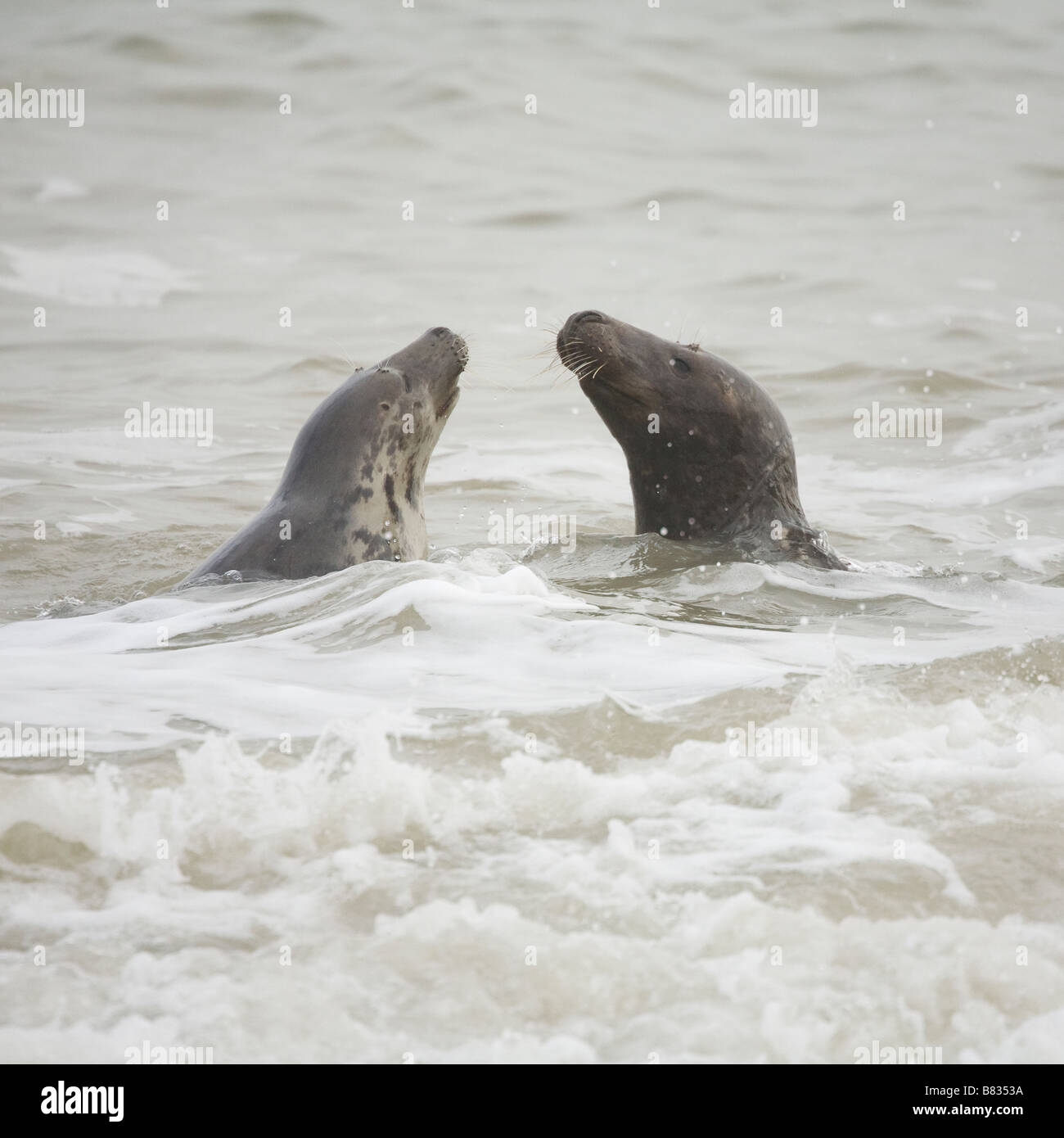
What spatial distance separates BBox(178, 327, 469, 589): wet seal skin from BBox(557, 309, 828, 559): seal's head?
2.17 feet

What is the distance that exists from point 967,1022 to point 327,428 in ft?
12.4

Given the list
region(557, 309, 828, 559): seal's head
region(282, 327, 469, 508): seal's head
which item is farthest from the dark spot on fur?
region(557, 309, 828, 559): seal's head

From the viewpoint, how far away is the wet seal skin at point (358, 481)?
5285mm

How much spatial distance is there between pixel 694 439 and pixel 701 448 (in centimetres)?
5

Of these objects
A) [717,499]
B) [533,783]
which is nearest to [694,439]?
[717,499]

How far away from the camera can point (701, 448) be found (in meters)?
5.92

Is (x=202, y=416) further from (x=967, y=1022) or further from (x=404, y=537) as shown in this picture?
(x=967, y=1022)

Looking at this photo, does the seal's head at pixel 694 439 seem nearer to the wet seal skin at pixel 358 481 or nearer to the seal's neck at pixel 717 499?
the seal's neck at pixel 717 499

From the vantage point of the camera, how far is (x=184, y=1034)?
86.9 inches

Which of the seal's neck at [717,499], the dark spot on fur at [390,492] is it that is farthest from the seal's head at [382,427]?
the seal's neck at [717,499]

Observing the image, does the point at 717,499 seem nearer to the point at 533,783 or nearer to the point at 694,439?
the point at 694,439

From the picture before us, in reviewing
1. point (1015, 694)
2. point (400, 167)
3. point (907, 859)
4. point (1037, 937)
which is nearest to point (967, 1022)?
point (1037, 937)

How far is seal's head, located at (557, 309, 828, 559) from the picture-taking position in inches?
229

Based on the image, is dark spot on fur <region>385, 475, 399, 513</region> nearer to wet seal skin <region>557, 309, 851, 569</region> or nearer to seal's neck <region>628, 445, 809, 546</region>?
wet seal skin <region>557, 309, 851, 569</region>
